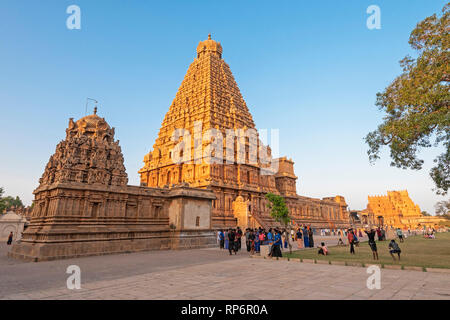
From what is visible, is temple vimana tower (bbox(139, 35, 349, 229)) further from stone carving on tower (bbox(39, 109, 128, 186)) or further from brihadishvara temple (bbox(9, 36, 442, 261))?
stone carving on tower (bbox(39, 109, 128, 186))

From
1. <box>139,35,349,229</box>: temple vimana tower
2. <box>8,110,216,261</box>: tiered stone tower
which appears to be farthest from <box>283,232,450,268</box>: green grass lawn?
<box>139,35,349,229</box>: temple vimana tower

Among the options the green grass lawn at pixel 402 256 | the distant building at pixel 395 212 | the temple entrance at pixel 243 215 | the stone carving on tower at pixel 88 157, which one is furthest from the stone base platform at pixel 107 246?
the distant building at pixel 395 212

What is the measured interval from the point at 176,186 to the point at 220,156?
1957cm

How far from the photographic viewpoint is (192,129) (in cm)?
4766

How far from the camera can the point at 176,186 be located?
24.1 metres

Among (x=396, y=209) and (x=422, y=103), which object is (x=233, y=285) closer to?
(x=422, y=103)

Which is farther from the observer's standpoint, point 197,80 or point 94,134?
point 197,80

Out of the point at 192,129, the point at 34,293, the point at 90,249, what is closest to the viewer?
the point at 34,293

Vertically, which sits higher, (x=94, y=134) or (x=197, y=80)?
(x=197, y=80)

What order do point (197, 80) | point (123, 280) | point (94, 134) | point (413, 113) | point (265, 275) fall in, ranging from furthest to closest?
point (197, 80) → point (94, 134) → point (413, 113) → point (265, 275) → point (123, 280)

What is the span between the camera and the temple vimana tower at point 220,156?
1624 inches

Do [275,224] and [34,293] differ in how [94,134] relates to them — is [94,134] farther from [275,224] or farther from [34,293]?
[275,224]

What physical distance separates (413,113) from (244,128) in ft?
119
